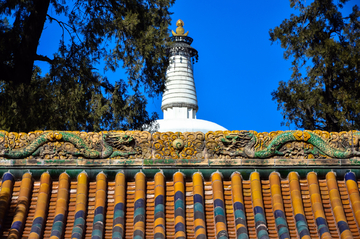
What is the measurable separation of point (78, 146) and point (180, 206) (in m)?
1.56

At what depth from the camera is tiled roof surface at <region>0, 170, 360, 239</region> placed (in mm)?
5453

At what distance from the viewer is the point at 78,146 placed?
6.12 m

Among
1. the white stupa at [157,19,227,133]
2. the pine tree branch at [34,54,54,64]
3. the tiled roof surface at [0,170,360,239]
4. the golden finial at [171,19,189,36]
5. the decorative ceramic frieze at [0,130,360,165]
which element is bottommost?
the tiled roof surface at [0,170,360,239]

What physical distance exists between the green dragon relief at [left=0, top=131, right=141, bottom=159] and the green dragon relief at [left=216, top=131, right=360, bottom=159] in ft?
4.06

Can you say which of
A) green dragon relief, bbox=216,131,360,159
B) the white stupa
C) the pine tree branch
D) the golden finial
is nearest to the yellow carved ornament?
green dragon relief, bbox=216,131,360,159

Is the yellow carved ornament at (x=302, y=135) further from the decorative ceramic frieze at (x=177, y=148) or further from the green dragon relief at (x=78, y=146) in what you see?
the green dragon relief at (x=78, y=146)

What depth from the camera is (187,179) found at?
6121 mm

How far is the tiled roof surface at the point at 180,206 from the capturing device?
545 centimetres

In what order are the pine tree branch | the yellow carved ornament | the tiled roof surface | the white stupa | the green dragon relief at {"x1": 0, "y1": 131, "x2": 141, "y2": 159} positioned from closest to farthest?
1. the tiled roof surface
2. the green dragon relief at {"x1": 0, "y1": 131, "x2": 141, "y2": 159}
3. the yellow carved ornament
4. the pine tree branch
5. the white stupa

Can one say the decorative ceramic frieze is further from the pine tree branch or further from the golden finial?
the golden finial

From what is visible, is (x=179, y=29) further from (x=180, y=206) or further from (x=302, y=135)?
(x=180, y=206)

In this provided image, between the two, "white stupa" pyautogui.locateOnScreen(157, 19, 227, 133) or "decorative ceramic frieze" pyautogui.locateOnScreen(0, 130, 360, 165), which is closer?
"decorative ceramic frieze" pyautogui.locateOnScreen(0, 130, 360, 165)

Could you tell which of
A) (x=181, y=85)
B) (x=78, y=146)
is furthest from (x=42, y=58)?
(x=181, y=85)

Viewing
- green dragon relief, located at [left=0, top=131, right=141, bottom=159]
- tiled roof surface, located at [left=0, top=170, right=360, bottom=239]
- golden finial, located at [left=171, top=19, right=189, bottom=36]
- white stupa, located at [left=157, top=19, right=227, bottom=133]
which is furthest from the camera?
golden finial, located at [left=171, top=19, right=189, bottom=36]
